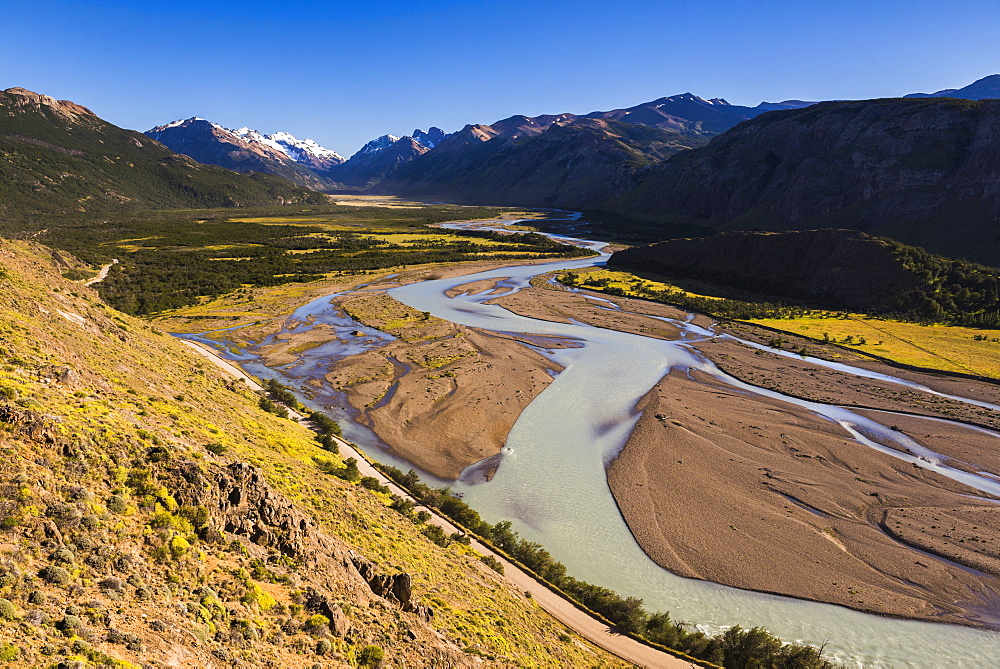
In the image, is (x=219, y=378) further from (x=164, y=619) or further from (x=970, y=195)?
(x=970, y=195)

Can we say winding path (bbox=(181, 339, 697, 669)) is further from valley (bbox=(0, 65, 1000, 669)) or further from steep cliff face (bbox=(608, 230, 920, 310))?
steep cliff face (bbox=(608, 230, 920, 310))

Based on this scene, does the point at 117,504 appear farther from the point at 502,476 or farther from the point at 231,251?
the point at 231,251

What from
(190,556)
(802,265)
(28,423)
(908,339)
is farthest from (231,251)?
(908,339)

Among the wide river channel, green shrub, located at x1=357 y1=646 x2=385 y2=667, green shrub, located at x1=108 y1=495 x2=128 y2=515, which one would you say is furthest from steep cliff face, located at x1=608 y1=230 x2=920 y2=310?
green shrub, located at x1=108 y1=495 x2=128 y2=515

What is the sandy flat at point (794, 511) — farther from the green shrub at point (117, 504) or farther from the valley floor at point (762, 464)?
the green shrub at point (117, 504)

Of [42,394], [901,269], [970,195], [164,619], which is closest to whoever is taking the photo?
[164,619]

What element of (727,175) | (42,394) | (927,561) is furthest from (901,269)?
(727,175)
